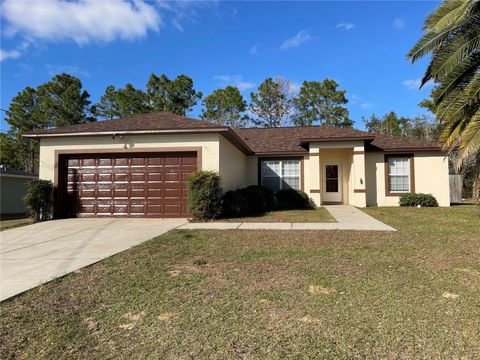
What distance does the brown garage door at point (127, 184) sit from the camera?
1270 centimetres

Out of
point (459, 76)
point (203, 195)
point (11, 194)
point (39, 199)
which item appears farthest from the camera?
point (11, 194)

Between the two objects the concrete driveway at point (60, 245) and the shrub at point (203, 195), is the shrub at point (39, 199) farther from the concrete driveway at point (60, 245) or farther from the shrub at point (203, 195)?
the shrub at point (203, 195)

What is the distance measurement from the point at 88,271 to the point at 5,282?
3.75ft

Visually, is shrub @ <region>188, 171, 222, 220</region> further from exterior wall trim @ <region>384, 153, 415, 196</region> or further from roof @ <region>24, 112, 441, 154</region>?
exterior wall trim @ <region>384, 153, 415, 196</region>

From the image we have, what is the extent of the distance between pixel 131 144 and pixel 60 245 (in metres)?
5.94

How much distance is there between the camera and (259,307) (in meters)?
3.94

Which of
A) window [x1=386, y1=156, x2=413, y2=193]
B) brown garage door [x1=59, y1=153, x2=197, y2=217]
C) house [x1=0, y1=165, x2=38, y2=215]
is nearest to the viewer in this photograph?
brown garage door [x1=59, y1=153, x2=197, y2=217]

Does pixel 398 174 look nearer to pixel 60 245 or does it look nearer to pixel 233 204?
pixel 233 204

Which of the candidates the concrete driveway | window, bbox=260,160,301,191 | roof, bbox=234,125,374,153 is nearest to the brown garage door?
the concrete driveway

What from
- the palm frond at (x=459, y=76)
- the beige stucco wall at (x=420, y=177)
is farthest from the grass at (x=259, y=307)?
the beige stucco wall at (x=420, y=177)

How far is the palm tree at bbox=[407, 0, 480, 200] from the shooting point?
8188mm

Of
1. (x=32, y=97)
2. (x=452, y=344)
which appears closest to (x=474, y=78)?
(x=452, y=344)

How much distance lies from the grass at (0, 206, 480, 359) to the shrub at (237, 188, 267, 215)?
718 centimetres

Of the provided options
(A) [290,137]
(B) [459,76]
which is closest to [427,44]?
(B) [459,76]
